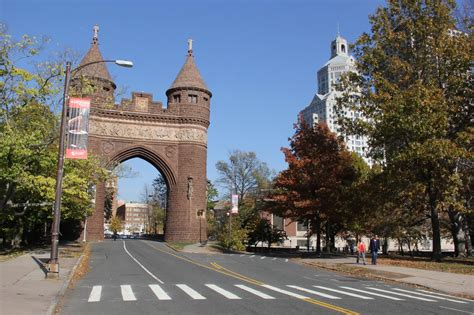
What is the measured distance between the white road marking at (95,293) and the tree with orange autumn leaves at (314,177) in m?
19.1

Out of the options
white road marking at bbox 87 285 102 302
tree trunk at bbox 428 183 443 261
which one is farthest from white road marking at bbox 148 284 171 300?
tree trunk at bbox 428 183 443 261

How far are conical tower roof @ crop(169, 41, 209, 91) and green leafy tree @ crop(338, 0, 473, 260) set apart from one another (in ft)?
84.4

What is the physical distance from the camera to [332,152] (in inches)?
1331

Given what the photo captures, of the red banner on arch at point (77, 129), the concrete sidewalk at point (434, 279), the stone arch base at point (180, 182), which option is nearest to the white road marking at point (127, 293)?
the red banner on arch at point (77, 129)

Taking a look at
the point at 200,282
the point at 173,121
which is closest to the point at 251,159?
the point at 173,121

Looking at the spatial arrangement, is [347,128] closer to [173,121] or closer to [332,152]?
A: [332,152]

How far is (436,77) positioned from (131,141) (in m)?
33.3

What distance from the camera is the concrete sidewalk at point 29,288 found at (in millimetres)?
10000

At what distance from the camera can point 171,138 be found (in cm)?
5200

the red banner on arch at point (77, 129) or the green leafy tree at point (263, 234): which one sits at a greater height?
the red banner on arch at point (77, 129)

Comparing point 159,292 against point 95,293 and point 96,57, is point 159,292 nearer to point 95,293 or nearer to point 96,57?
point 95,293

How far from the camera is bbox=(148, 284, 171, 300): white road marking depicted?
12.0 m

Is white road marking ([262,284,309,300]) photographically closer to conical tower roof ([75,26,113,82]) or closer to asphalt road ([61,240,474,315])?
asphalt road ([61,240,474,315])

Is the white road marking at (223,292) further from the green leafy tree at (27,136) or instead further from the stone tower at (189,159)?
the stone tower at (189,159)
